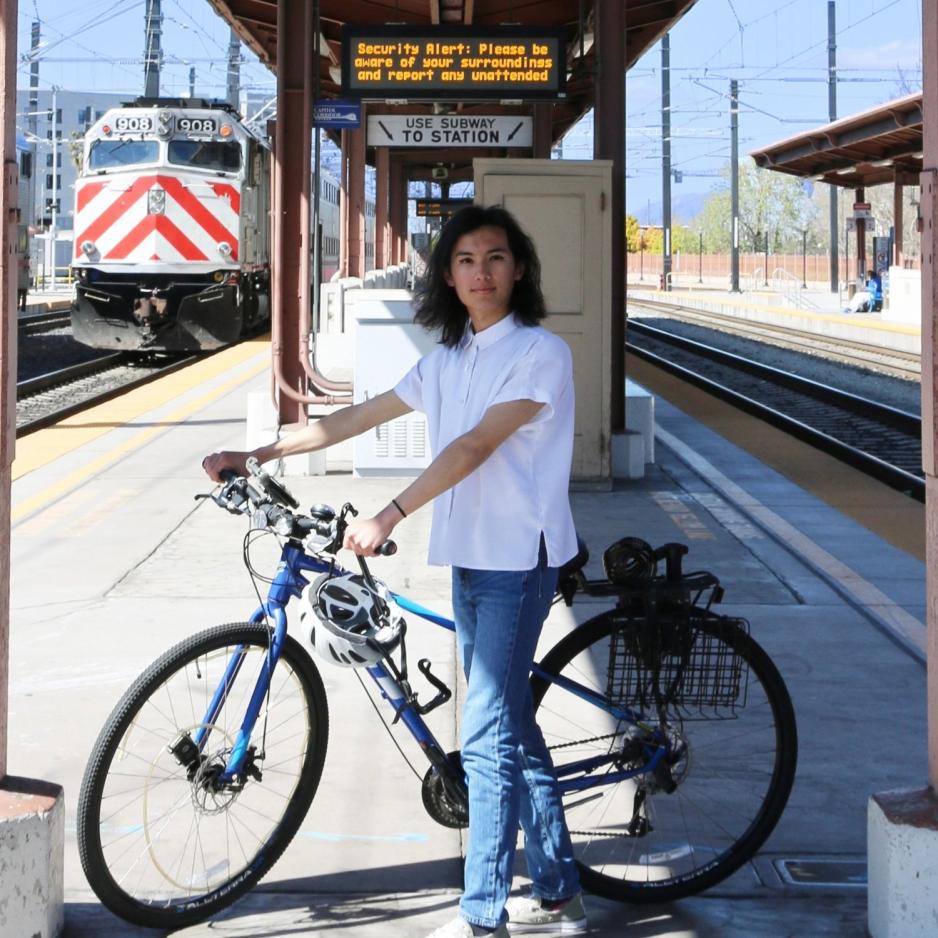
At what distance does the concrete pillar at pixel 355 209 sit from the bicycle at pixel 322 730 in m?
23.2

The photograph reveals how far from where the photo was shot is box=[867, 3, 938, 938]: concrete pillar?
3717 mm

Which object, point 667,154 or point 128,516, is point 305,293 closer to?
point 128,516

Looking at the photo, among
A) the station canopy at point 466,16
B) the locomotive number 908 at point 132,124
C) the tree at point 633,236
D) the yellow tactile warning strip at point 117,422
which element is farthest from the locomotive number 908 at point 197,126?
the tree at point 633,236

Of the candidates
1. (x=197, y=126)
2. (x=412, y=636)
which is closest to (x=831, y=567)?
(x=412, y=636)

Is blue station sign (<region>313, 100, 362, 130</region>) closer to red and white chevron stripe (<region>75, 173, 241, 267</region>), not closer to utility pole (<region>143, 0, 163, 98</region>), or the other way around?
red and white chevron stripe (<region>75, 173, 241, 267</region>)

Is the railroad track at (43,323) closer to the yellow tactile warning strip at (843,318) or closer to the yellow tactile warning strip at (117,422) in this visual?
the yellow tactile warning strip at (117,422)

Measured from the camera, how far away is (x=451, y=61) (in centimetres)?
1198

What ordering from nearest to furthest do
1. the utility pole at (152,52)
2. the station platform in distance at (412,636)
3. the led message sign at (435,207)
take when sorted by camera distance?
the station platform in distance at (412,636), the utility pole at (152,52), the led message sign at (435,207)

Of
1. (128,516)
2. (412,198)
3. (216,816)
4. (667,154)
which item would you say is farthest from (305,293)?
(667,154)

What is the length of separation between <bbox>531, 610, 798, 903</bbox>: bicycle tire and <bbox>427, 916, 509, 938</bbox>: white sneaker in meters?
0.49

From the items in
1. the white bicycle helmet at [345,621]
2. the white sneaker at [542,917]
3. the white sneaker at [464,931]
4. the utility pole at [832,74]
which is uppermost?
the utility pole at [832,74]

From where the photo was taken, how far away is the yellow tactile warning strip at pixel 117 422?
1169 centimetres

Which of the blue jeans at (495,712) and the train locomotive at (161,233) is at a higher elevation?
the train locomotive at (161,233)

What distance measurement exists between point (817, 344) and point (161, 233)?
17.2 meters
